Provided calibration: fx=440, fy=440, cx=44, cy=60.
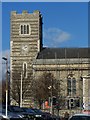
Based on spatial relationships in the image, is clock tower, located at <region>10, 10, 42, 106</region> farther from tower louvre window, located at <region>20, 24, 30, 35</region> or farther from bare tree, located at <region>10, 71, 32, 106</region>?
bare tree, located at <region>10, 71, 32, 106</region>

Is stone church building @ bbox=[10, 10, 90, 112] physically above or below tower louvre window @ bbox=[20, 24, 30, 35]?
below

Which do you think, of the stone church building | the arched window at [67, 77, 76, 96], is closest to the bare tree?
the stone church building

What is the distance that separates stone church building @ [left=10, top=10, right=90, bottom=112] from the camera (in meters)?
108

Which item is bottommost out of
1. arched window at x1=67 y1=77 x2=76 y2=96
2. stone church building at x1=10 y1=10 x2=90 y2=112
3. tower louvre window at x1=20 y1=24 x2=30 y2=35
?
arched window at x1=67 y1=77 x2=76 y2=96

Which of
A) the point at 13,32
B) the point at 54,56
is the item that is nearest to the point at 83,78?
the point at 54,56

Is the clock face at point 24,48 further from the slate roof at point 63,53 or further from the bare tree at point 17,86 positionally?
the bare tree at point 17,86

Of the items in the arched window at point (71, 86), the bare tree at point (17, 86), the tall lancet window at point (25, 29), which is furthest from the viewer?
the tall lancet window at point (25, 29)

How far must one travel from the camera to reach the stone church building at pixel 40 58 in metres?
108

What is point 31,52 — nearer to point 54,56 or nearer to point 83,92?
point 54,56

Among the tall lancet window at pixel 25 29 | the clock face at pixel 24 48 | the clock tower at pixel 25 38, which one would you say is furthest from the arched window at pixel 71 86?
the tall lancet window at pixel 25 29

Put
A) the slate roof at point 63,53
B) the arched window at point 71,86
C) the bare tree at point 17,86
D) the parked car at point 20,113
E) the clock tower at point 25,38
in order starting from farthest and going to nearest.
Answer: the slate roof at point 63,53 → the clock tower at point 25,38 → the arched window at point 71,86 → the bare tree at point 17,86 → the parked car at point 20,113

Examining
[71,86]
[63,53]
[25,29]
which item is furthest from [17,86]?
[63,53]

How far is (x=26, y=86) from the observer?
315 ft

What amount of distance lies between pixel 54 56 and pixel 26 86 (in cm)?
2017
